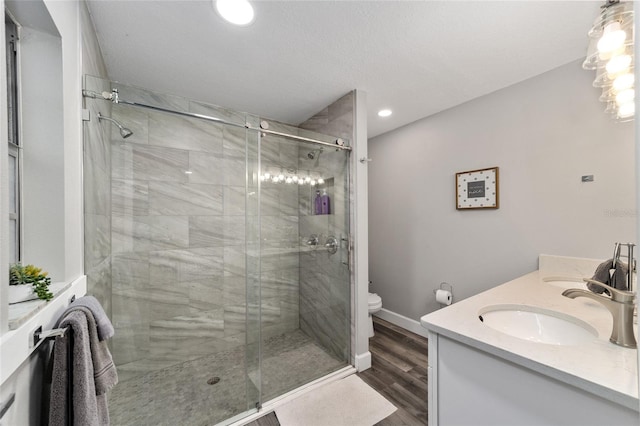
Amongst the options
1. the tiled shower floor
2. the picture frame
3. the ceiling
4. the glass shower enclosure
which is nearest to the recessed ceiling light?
the ceiling

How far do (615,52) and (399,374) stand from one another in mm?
2290

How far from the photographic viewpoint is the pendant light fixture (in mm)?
952

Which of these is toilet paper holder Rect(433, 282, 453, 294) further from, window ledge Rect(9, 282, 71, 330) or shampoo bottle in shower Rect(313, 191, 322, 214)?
window ledge Rect(9, 282, 71, 330)

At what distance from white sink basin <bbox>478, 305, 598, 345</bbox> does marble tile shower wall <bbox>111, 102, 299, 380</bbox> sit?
1602mm

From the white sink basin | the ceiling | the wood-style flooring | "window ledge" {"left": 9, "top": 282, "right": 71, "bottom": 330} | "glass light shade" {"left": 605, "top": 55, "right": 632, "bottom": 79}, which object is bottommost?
the wood-style flooring

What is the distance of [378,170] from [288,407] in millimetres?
2568

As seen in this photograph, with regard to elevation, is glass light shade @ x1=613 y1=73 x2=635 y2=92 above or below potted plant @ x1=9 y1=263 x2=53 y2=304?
above

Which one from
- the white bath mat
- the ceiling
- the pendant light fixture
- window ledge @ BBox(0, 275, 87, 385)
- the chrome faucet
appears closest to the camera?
window ledge @ BBox(0, 275, 87, 385)

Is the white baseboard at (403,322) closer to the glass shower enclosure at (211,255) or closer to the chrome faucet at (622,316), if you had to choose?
the glass shower enclosure at (211,255)

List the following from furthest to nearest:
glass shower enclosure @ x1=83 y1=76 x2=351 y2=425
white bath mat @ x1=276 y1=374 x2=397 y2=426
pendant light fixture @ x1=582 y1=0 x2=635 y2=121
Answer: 1. glass shower enclosure @ x1=83 y1=76 x2=351 y2=425
2. white bath mat @ x1=276 y1=374 x2=397 y2=426
3. pendant light fixture @ x1=582 y1=0 x2=635 y2=121

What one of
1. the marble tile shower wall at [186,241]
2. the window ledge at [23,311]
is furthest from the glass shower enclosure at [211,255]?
the window ledge at [23,311]

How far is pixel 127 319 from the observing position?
1812 millimetres

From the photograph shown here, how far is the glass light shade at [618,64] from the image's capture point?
1.04 metres

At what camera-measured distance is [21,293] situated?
0.65m
